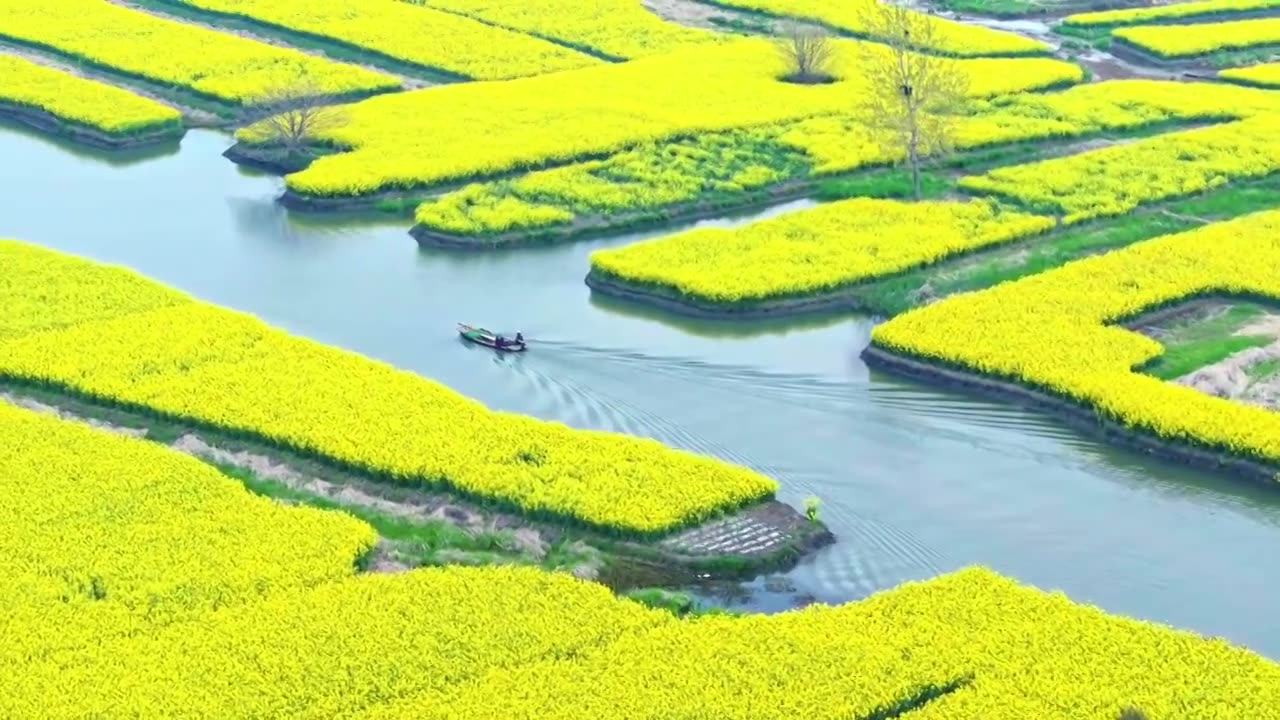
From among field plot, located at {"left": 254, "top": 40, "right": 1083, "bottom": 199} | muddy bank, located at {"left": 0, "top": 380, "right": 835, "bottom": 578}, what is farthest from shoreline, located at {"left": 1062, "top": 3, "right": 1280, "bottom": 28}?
muddy bank, located at {"left": 0, "top": 380, "right": 835, "bottom": 578}

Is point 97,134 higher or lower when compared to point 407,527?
higher

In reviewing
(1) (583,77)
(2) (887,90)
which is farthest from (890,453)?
(1) (583,77)

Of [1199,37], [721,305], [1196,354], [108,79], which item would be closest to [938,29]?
[1199,37]

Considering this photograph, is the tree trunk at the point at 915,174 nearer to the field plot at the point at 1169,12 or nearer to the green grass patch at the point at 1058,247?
the green grass patch at the point at 1058,247

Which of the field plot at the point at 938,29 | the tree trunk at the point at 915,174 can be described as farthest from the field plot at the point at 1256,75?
the tree trunk at the point at 915,174

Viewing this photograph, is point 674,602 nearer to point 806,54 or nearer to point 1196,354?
point 1196,354

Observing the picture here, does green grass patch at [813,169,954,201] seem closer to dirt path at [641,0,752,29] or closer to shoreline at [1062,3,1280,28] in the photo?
dirt path at [641,0,752,29]

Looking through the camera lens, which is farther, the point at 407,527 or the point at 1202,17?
the point at 1202,17
